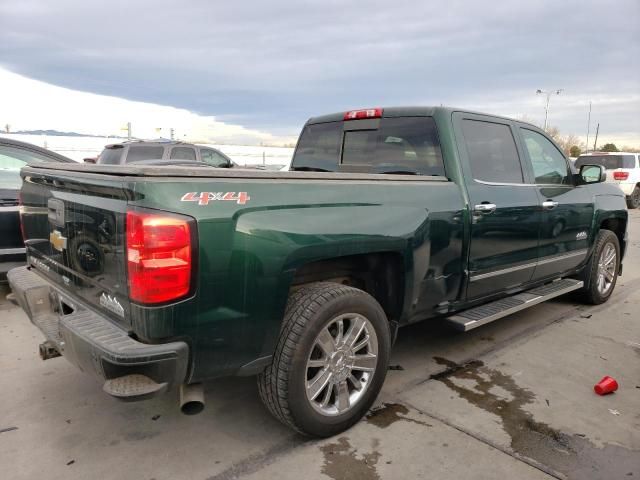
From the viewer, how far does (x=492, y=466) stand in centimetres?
257

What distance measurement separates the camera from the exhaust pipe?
2.42 metres

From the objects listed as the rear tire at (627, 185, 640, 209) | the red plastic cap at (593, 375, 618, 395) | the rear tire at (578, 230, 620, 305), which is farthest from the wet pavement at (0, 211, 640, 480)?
the rear tire at (627, 185, 640, 209)

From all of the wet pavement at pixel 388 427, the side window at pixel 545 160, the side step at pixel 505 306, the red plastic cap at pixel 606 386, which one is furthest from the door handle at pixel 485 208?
the red plastic cap at pixel 606 386

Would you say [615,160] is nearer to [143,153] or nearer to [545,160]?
[545,160]

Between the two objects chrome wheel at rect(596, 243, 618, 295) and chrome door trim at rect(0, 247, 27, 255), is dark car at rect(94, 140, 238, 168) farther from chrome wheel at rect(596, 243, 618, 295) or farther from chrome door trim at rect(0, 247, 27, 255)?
chrome wheel at rect(596, 243, 618, 295)

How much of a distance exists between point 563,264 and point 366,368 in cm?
275

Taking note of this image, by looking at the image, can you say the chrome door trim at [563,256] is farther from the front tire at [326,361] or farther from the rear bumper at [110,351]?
the rear bumper at [110,351]

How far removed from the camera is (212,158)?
11547mm

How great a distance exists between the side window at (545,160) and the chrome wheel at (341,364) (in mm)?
2383

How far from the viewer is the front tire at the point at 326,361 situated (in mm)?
2566

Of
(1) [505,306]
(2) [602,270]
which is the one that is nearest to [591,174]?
(2) [602,270]

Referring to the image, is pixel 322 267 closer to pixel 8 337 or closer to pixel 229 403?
pixel 229 403

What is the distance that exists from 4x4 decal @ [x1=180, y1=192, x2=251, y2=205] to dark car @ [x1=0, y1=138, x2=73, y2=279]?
11.6 ft

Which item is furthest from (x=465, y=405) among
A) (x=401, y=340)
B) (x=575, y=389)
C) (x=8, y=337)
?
(x=8, y=337)
